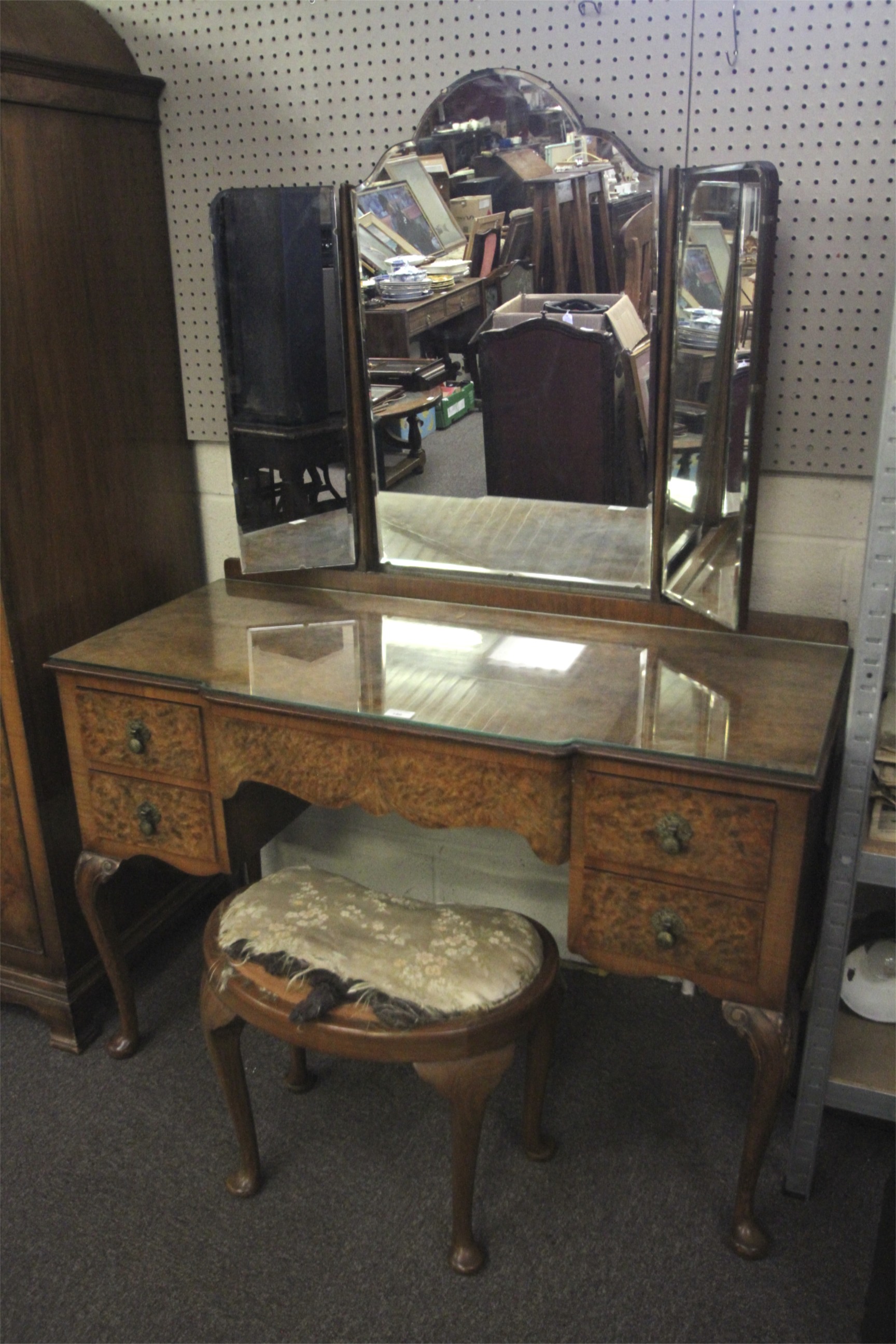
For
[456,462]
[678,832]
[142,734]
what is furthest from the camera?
[456,462]

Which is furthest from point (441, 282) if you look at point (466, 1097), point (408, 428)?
point (466, 1097)

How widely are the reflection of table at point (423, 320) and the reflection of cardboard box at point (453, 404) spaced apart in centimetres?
7

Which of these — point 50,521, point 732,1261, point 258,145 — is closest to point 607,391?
point 258,145

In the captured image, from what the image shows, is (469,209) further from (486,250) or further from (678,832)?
(678,832)

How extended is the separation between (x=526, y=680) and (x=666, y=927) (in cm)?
44

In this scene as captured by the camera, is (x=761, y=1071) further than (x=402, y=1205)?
No

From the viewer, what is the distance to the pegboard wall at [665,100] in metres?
1.62

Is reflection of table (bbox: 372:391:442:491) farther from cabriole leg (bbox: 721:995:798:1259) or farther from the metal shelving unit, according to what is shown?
cabriole leg (bbox: 721:995:798:1259)

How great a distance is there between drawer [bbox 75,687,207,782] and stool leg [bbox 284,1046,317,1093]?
1.98 ft

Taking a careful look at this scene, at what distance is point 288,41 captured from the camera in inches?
76.6

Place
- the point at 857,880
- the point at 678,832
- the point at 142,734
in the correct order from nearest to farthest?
1. the point at 678,832
2. the point at 857,880
3. the point at 142,734

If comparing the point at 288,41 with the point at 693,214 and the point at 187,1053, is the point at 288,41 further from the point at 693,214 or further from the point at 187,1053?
the point at 187,1053

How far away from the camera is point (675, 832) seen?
152cm

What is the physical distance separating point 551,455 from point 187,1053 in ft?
4.59
